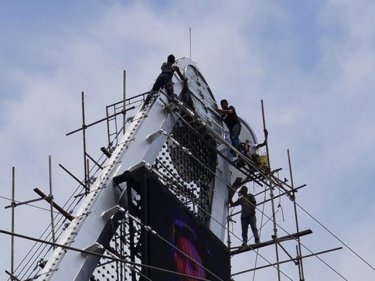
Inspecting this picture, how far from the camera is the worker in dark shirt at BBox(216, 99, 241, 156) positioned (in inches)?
969

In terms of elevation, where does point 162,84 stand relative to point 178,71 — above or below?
below

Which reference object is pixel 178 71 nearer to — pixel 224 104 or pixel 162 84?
pixel 162 84

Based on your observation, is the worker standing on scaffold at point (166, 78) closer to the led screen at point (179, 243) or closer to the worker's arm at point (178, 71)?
the worker's arm at point (178, 71)

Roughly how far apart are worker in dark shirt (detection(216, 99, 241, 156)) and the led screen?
3.48 meters

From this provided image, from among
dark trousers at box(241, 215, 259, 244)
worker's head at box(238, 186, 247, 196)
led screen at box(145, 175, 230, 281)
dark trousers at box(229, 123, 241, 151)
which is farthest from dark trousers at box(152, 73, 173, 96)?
dark trousers at box(241, 215, 259, 244)

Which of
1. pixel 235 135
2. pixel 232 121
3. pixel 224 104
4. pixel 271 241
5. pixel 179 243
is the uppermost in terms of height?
pixel 224 104

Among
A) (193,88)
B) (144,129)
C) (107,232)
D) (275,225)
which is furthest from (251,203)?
(107,232)

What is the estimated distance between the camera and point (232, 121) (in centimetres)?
2497

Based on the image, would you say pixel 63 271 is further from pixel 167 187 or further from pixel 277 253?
pixel 277 253

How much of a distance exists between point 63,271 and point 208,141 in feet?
23.4

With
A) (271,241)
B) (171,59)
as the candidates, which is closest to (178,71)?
(171,59)

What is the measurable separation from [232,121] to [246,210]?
205cm

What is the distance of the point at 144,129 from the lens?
69.1ft

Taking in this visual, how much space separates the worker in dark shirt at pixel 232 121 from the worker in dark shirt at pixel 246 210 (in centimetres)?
110
